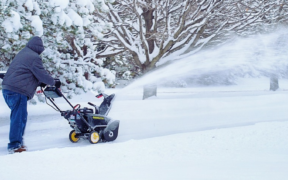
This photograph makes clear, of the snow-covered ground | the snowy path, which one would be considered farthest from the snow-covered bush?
the snow-covered ground

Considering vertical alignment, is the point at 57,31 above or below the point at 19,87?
above

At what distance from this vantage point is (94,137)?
16.2 ft

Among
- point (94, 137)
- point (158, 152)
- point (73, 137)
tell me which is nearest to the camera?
point (158, 152)

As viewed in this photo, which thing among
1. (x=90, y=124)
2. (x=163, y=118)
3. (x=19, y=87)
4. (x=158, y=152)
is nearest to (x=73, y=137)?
(x=90, y=124)

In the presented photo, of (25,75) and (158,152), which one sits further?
(25,75)

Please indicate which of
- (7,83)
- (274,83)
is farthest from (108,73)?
(274,83)

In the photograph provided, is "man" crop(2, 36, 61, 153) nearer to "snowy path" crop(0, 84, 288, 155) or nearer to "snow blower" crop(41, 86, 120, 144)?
"snow blower" crop(41, 86, 120, 144)

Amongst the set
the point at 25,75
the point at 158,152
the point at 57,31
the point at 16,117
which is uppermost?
the point at 57,31

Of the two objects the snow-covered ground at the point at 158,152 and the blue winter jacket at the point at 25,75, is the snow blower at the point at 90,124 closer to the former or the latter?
the snow-covered ground at the point at 158,152

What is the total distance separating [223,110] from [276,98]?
3259 millimetres

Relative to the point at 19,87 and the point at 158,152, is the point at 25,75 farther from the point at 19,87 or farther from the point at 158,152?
the point at 158,152

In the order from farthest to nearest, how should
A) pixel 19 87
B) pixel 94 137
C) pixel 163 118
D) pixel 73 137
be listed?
pixel 163 118 < pixel 73 137 < pixel 94 137 < pixel 19 87

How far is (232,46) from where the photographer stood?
10672 mm

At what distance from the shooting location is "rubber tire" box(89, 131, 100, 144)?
4.89 meters
